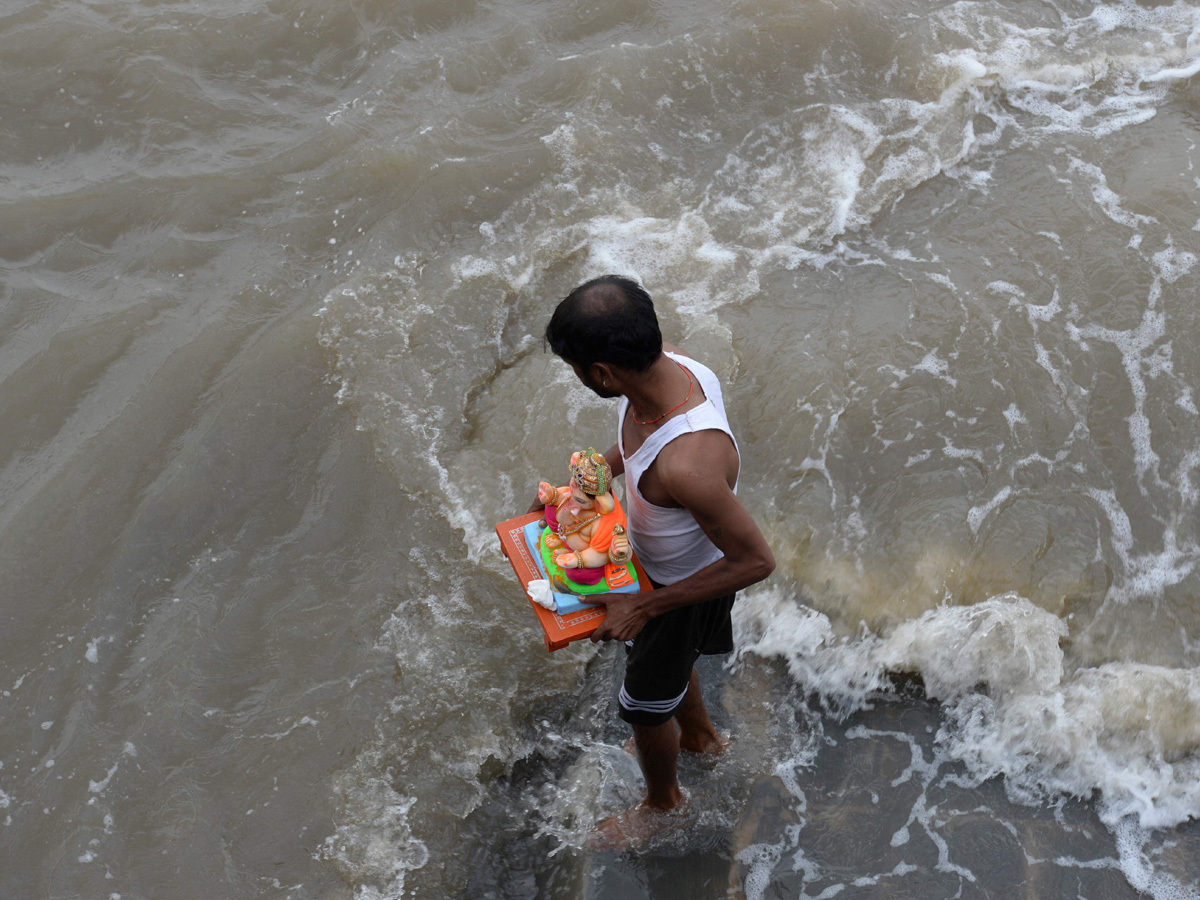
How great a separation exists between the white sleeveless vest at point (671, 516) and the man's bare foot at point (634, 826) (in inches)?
46.4

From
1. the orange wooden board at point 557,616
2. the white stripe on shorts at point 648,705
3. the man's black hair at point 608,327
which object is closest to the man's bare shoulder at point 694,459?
the man's black hair at point 608,327

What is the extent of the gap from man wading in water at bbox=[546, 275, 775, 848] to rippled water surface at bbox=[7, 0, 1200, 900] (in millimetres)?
1014

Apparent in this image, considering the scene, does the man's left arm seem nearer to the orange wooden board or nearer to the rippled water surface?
the orange wooden board

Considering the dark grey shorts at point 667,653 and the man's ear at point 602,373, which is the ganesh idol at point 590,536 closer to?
the dark grey shorts at point 667,653

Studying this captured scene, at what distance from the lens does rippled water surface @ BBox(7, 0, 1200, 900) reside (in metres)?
3.38

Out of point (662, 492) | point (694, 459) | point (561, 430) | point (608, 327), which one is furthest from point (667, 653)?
point (561, 430)

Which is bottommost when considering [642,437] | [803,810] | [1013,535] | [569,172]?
[803,810]

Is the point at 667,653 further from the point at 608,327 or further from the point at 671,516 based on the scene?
the point at 608,327

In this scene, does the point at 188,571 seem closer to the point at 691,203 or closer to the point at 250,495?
the point at 250,495

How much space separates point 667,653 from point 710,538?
1.74ft

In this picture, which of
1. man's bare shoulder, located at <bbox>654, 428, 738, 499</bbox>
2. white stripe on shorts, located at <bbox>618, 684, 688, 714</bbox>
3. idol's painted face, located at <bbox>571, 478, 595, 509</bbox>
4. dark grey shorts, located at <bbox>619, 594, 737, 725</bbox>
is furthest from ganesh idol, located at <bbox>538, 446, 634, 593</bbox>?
white stripe on shorts, located at <bbox>618, 684, 688, 714</bbox>

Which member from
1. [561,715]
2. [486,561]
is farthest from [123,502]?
[561,715]

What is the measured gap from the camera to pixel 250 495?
4277 mm

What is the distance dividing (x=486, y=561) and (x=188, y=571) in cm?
130
